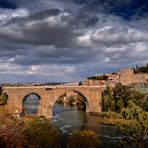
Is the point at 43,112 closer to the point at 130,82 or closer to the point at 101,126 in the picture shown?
the point at 101,126

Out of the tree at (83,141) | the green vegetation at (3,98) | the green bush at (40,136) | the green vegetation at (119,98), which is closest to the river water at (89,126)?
the green vegetation at (119,98)

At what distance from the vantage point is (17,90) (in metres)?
88.1

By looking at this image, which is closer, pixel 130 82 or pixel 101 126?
pixel 101 126

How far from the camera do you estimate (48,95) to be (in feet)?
296

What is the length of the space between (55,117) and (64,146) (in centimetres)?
3661

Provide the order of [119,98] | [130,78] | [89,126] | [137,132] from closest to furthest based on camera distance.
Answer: [137,132]
[89,126]
[119,98]
[130,78]

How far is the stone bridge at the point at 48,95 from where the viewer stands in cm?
8731

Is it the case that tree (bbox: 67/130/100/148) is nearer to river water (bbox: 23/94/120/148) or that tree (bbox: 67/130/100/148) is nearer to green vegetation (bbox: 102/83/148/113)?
river water (bbox: 23/94/120/148)

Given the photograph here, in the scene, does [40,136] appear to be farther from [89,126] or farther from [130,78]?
[130,78]

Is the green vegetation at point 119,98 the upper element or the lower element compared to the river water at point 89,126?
upper

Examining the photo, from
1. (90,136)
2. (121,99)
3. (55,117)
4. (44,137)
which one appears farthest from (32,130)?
(121,99)

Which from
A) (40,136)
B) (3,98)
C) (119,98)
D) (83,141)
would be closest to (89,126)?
(119,98)

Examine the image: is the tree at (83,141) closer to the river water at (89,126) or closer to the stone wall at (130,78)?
the river water at (89,126)

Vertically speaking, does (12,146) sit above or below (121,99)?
below
